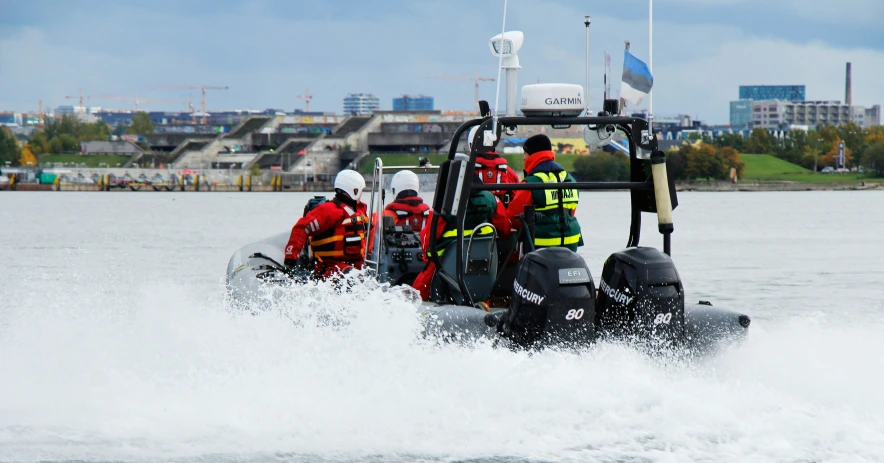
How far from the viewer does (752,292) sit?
12758mm

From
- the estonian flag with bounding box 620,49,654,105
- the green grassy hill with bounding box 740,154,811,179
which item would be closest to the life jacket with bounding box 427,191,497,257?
the estonian flag with bounding box 620,49,654,105

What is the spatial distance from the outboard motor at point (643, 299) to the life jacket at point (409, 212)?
2121 mm

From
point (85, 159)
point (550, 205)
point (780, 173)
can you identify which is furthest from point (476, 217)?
point (85, 159)

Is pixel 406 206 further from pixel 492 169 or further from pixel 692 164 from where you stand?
pixel 692 164

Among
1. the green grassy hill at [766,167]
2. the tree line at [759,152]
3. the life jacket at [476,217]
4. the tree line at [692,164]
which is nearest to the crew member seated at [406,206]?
the life jacket at [476,217]

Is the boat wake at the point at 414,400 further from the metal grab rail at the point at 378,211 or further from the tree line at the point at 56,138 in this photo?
the tree line at the point at 56,138

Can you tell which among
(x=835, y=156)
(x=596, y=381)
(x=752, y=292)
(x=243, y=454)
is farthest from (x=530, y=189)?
(x=835, y=156)

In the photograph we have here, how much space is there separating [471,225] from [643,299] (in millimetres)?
1372

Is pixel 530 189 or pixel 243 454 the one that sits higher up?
pixel 530 189

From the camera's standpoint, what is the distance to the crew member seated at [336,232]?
7344 millimetres

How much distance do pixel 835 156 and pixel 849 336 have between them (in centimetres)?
10345

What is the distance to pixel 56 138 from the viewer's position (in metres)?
134

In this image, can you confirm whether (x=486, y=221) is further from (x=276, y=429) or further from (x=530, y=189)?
(x=276, y=429)

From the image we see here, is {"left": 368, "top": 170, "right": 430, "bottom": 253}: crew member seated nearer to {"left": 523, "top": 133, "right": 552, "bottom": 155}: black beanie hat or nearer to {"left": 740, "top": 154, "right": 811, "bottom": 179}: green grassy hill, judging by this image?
{"left": 523, "top": 133, "right": 552, "bottom": 155}: black beanie hat
